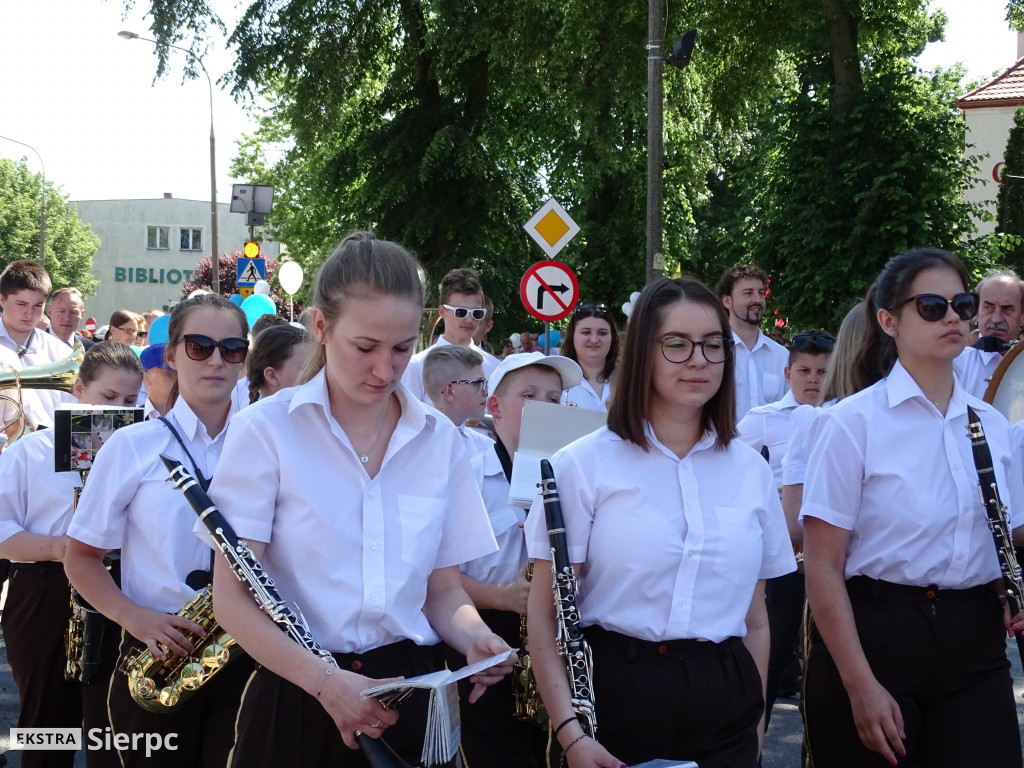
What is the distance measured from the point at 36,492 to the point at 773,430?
11.3 feet

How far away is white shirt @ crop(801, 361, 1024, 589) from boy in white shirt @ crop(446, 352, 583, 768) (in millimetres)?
993

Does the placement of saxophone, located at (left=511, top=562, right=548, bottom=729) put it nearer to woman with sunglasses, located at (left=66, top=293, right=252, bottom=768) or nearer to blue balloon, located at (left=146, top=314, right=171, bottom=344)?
woman with sunglasses, located at (left=66, top=293, right=252, bottom=768)

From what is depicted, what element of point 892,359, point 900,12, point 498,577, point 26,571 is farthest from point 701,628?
point 900,12

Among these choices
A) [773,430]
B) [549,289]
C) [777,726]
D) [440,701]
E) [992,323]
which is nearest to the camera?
[440,701]

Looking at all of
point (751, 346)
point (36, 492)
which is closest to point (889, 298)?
point (36, 492)

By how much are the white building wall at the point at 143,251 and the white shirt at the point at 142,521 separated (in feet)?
230

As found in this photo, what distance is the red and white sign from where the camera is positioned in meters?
13.5

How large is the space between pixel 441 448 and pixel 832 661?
1.53 m

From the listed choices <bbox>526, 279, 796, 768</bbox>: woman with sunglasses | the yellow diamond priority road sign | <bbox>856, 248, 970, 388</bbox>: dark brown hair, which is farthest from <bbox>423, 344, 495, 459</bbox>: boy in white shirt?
the yellow diamond priority road sign

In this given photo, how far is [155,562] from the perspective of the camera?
3.57m

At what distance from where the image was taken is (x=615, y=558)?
2918 mm

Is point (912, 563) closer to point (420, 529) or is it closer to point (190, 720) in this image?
point (420, 529)

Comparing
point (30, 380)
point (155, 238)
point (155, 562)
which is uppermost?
point (155, 238)

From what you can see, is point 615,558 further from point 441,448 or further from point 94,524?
point 94,524
